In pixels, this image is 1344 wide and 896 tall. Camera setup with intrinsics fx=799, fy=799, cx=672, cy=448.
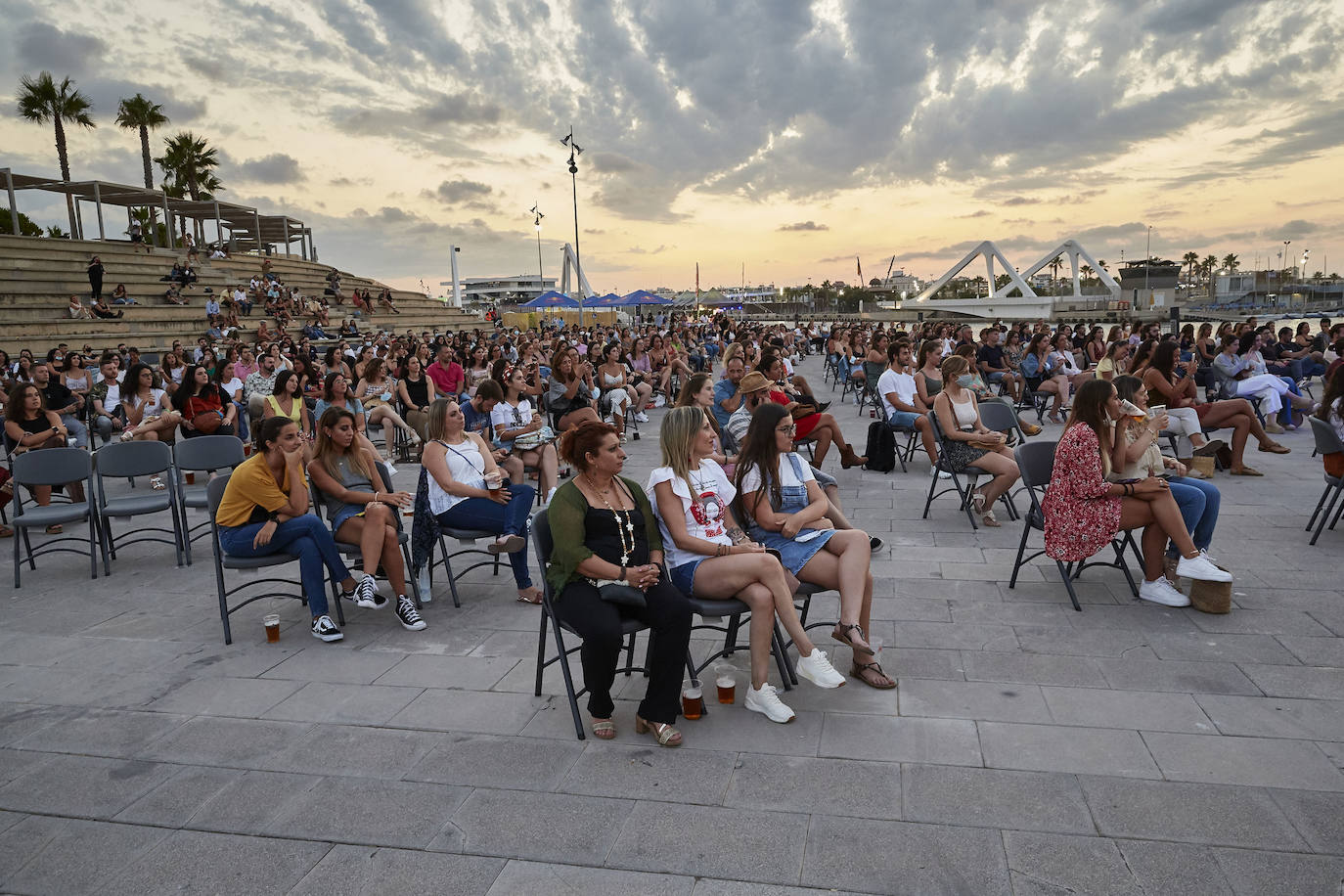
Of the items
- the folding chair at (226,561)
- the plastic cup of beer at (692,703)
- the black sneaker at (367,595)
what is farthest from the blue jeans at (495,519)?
the plastic cup of beer at (692,703)

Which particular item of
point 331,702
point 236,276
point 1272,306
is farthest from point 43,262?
point 1272,306

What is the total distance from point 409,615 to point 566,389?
4762mm

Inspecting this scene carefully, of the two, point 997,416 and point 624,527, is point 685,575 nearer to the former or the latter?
point 624,527

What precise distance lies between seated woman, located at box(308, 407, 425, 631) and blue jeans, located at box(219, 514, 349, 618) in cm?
22

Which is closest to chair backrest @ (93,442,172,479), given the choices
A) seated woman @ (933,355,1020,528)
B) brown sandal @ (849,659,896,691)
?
brown sandal @ (849,659,896,691)

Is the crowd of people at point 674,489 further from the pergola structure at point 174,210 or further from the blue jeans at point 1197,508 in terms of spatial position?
the pergola structure at point 174,210

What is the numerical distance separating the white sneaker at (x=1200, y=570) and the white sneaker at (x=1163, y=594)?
106mm

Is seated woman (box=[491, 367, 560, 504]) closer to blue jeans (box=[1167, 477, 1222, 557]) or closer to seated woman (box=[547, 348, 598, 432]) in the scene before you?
seated woman (box=[547, 348, 598, 432])

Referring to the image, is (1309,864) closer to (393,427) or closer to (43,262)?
(393,427)

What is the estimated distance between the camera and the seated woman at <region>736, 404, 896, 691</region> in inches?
148

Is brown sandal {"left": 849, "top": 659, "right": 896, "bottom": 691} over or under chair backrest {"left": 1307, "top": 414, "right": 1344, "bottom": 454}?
under

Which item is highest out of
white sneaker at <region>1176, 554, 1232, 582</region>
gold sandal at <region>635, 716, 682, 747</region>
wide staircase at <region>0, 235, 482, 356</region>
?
wide staircase at <region>0, 235, 482, 356</region>

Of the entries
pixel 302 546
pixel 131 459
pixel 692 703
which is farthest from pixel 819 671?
pixel 131 459

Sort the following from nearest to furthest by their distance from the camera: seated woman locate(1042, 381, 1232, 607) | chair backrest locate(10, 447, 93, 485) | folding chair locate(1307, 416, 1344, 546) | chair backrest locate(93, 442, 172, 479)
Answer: seated woman locate(1042, 381, 1232, 607), folding chair locate(1307, 416, 1344, 546), chair backrest locate(10, 447, 93, 485), chair backrest locate(93, 442, 172, 479)
